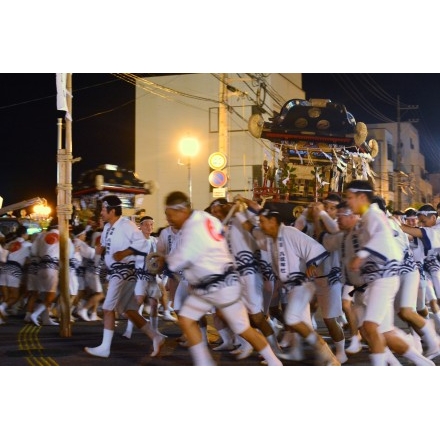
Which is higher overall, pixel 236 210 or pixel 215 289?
pixel 236 210

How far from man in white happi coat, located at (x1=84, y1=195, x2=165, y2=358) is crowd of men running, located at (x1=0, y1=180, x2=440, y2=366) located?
0.04 ft

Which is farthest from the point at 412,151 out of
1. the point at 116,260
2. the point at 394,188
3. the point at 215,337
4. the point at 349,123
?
the point at 116,260

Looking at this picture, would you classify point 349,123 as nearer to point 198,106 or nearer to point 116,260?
point 198,106

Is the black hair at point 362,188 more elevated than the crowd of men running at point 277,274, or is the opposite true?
the black hair at point 362,188

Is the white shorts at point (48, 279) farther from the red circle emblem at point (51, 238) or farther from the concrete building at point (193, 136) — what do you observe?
the concrete building at point (193, 136)

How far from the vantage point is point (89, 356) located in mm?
7020

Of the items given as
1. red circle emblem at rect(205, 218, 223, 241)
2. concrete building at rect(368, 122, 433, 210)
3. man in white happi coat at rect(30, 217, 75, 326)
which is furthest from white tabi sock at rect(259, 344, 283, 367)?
concrete building at rect(368, 122, 433, 210)

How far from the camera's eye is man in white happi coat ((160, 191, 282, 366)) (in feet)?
17.1

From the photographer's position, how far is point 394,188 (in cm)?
2425

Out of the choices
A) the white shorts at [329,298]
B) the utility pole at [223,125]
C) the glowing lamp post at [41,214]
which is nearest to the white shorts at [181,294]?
the white shorts at [329,298]

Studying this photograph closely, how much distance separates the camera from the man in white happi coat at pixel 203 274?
17.1ft

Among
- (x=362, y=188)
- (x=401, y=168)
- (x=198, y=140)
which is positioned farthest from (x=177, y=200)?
(x=401, y=168)

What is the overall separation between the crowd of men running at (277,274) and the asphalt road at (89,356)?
0.53 feet

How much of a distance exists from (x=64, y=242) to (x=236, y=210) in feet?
8.07
